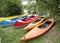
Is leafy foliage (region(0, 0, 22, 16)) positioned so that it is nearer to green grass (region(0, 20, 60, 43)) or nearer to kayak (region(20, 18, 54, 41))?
green grass (region(0, 20, 60, 43))

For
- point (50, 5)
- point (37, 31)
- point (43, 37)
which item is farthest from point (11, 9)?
point (43, 37)

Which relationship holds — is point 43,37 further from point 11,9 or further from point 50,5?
point 11,9

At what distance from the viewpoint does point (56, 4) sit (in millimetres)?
11227

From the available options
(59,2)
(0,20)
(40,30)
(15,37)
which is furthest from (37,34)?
(0,20)

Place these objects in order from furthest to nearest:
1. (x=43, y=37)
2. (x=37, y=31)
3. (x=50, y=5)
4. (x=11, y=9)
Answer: (x=11, y=9)
(x=50, y=5)
(x=37, y=31)
(x=43, y=37)

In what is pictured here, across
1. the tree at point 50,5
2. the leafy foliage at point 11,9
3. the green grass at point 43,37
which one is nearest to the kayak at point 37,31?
the green grass at point 43,37

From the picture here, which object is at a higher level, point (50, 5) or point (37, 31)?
point (50, 5)

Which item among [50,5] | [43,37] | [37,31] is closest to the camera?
[43,37]

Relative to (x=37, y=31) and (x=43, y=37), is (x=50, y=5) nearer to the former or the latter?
(x=37, y=31)

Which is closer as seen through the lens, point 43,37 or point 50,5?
point 43,37

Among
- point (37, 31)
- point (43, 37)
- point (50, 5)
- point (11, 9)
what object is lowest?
point (11, 9)

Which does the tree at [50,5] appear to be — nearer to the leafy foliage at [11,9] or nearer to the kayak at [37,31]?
the kayak at [37,31]

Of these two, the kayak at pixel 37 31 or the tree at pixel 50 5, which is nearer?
the kayak at pixel 37 31

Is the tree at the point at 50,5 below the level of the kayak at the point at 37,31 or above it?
above
